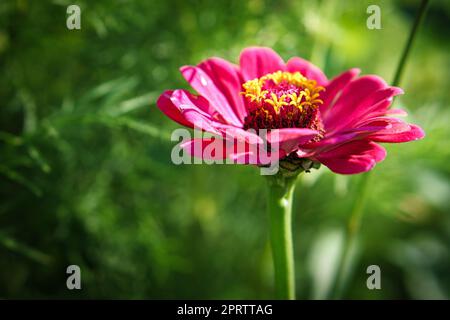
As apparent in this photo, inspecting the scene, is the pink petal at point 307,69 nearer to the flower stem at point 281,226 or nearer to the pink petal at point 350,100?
the pink petal at point 350,100

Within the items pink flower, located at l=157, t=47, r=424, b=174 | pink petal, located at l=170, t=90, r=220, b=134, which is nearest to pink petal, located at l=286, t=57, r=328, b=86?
pink flower, located at l=157, t=47, r=424, b=174

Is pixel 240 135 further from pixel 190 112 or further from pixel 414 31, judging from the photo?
pixel 414 31

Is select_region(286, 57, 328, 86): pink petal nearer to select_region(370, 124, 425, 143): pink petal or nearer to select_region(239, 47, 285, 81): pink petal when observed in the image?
select_region(239, 47, 285, 81): pink petal

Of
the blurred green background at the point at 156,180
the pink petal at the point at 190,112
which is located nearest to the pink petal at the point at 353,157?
the pink petal at the point at 190,112

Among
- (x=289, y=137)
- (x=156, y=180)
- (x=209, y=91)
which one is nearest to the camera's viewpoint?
(x=289, y=137)

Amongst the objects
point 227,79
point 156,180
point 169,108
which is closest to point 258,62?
point 227,79
